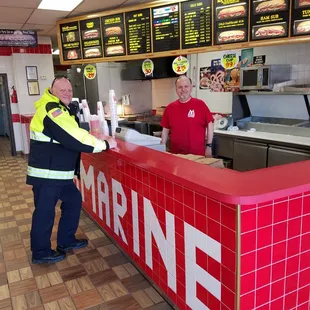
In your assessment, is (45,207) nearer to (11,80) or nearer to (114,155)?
(114,155)

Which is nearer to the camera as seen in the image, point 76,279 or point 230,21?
point 76,279

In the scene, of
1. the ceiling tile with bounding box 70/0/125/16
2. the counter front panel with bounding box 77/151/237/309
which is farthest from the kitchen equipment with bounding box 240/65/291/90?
the counter front panel with bounding box 77/151/237/309

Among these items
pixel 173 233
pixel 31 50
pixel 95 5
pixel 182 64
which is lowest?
pixel 173 233

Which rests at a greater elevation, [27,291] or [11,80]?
[11,80]

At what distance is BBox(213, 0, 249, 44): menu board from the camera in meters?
3.67

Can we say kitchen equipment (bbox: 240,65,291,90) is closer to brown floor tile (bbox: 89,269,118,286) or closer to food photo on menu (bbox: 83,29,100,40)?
food photo on menu (bbox: 83,29,100,40)

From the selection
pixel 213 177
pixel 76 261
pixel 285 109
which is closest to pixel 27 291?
pixel 76 261

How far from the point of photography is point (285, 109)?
4523mm

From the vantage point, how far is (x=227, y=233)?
1.64m

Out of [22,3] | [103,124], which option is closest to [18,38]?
[22,3]

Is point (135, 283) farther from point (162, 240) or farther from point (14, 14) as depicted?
point (14, 14)

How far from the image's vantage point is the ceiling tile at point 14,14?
189 inches

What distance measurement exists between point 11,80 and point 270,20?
6.64 metres

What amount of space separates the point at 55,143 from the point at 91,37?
275cm
